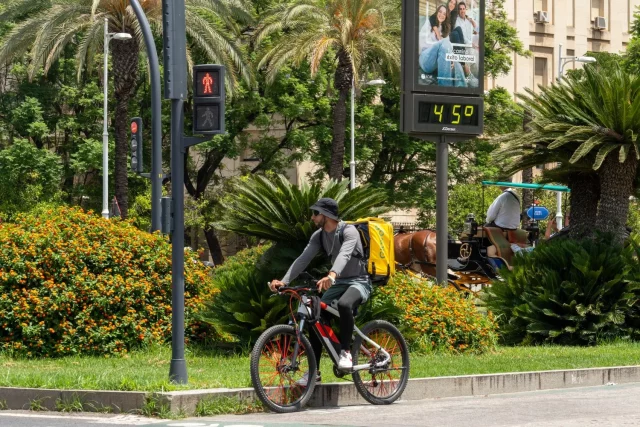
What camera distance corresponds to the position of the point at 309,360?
442 inches

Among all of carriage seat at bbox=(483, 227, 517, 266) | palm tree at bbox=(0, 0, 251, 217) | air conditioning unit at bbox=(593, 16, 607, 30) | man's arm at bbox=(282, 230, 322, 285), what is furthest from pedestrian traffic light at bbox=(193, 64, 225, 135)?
air conditioning unit at bbox=(593, 16, 607, 30)

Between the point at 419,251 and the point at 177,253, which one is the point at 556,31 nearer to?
→ the point at 419,251

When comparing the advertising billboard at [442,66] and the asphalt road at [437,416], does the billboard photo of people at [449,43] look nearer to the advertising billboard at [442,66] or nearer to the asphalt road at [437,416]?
the advertising billboard at [442,66]

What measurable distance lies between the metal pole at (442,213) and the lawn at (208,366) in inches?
50.1

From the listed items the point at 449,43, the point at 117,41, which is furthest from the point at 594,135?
the point at 117,41

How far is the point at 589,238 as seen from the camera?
18844 mm

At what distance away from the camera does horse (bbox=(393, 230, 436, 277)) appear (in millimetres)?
26109

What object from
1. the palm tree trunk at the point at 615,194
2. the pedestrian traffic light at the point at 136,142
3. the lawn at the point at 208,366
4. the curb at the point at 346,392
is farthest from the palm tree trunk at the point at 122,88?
the curb at the point at 346,392

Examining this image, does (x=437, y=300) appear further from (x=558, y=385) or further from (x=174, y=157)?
(x=174, y=157)

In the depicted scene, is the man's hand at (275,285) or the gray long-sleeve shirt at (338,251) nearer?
the man's hand at (275,285)

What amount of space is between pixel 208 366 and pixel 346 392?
2.48 m

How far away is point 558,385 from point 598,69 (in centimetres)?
657

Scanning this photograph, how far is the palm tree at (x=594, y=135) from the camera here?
18047mm

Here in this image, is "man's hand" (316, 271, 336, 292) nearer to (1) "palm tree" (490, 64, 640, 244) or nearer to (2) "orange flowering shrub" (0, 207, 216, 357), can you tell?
(2) "orange flowering shrub" (0, 207, 216, 357)
